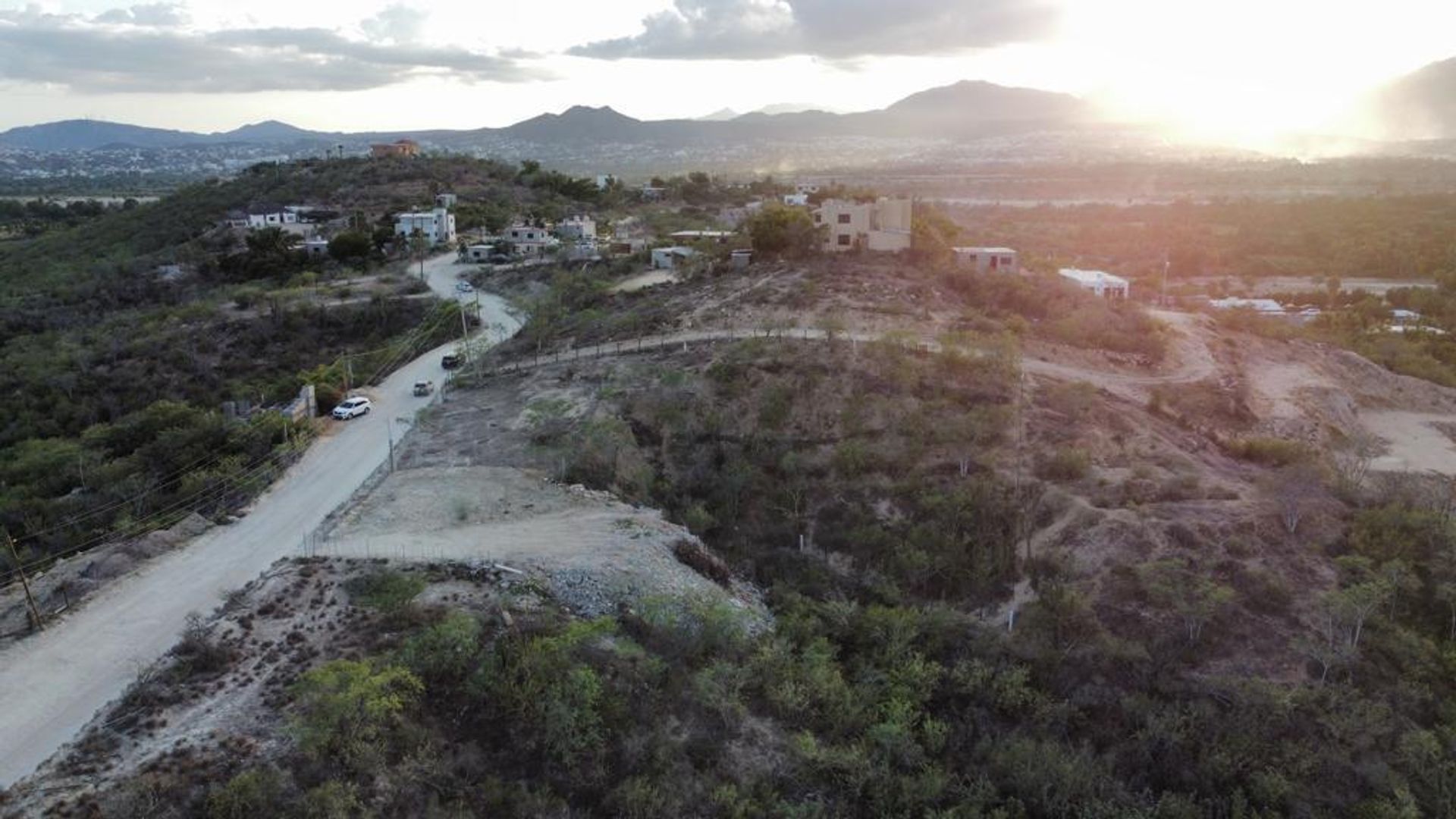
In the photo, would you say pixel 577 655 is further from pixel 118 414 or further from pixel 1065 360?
pixel 118 414

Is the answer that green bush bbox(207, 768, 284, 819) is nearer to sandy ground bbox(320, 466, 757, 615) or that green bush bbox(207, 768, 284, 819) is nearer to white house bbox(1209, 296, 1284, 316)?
sandy ground bbox(320, 466, 757, 615)

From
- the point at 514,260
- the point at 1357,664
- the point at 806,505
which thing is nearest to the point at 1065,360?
the point at 806,505

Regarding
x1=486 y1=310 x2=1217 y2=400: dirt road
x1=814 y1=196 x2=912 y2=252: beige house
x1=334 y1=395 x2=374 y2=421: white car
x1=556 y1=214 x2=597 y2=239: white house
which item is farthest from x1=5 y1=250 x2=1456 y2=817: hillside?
x1=556 y1=214 x2=597 y2=239: white house

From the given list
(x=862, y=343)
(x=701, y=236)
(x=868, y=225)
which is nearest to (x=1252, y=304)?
(x=868, y=225)

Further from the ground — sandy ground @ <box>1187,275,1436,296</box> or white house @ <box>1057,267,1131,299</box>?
white house @ <box>1057,267,1131,299</box>

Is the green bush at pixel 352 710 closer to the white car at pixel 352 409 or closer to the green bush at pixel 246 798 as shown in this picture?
the green bush at pixel 246 798

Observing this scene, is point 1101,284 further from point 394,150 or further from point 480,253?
point 394,150
